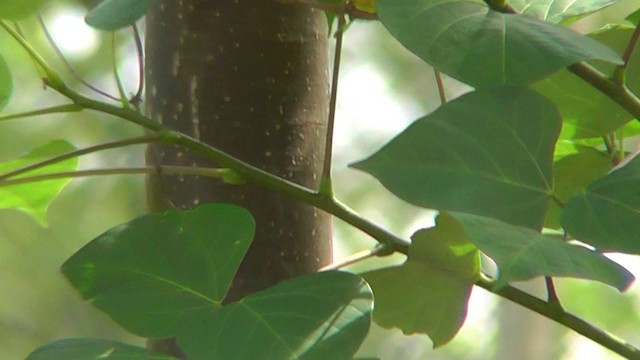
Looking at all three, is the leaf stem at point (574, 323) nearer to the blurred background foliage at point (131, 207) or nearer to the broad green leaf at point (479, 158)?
the broad green leaf at point (479, 158)

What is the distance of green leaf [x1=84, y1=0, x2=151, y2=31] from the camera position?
338mm

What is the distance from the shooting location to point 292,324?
0.85ft

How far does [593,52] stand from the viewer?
0.82ft

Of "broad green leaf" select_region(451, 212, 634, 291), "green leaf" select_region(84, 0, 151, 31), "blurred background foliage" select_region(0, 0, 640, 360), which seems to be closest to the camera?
"broad green leaf" select_region(451, 212, 634, 291)

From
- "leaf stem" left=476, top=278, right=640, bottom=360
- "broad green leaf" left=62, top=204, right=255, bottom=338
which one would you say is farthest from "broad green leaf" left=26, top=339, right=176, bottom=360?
"leaf stem" left=476, top=278, right=640, bottom=360

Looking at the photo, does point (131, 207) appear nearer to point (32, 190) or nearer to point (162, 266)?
point (32, 190)

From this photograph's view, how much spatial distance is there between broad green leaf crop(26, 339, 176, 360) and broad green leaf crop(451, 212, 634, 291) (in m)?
0.10

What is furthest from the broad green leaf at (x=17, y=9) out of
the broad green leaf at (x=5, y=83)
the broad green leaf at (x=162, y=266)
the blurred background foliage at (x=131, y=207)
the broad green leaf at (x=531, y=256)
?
the blurred background foliage at (x=131, y=207)

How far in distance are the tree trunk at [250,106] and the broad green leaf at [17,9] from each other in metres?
0.08

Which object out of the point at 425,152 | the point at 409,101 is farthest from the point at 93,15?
the point at 409,101

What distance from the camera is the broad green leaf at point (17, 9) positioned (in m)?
0.37

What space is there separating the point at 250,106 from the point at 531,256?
0.23 metres

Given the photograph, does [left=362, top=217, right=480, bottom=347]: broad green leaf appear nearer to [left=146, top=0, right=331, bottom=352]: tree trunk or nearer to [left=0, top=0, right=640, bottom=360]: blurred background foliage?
[left=146, top=0, right=331, bottom=352]: tree trunk

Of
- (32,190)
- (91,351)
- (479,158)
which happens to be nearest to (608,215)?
(479,158)
